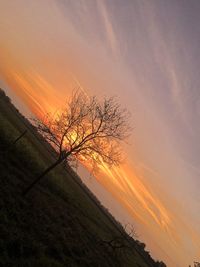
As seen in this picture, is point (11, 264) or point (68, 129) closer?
point (11, 264)

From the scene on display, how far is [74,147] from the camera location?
2803 cm

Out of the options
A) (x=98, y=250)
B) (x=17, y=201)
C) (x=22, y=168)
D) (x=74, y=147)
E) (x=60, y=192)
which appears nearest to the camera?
(x=17, y=201)

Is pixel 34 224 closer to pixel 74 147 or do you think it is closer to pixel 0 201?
pixel 0 201

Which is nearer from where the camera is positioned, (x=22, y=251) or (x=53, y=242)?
(x=22, y=251)

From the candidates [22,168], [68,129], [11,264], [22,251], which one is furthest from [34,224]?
[22,168]

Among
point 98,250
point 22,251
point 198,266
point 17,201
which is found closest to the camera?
point 22,251

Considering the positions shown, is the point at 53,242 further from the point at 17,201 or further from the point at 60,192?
the point at 60,192

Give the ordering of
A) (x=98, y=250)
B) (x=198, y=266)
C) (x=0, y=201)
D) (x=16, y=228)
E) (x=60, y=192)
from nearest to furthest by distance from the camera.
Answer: (x=16, y=228) < (x=0, y=201) < (x=98, y=250) < (x=60, y=192) < (x=198, y=266)

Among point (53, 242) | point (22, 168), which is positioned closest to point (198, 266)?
point (22, 168)

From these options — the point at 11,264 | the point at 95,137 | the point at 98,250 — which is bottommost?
the point at 11,264

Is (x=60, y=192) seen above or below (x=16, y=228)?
above

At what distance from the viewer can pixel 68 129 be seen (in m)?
28.6

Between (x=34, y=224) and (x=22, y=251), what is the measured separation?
571 cm

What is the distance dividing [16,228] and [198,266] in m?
93.1
